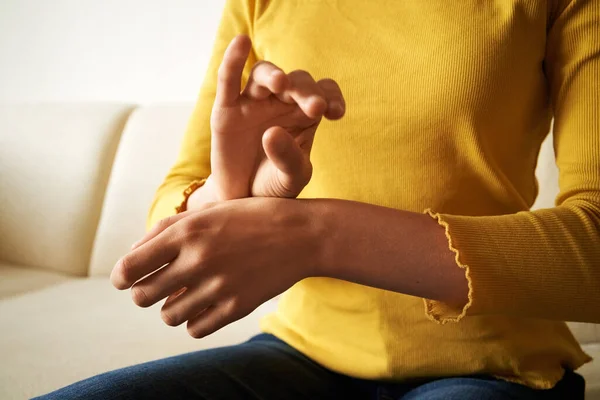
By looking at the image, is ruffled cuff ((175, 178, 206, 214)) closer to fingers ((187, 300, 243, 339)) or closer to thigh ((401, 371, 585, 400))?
fingers ((187, 300, 243, 339))

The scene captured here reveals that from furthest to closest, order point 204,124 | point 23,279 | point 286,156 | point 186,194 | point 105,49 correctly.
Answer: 1. point 105,49
2. point 23,279
3. point 204,124
4. point 186,194
5. point 286,156

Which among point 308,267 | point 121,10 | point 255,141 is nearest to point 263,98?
point 255,141

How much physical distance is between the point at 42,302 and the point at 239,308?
87 centimetres

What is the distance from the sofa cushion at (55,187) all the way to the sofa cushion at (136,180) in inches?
1.8

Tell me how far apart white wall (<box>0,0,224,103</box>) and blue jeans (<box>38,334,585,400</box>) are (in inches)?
44.6

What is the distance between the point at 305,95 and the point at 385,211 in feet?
0.46

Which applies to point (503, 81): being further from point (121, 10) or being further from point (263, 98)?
point (121, 10)

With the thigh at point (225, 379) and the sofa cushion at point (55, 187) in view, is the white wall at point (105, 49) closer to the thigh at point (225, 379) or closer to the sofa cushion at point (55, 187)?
the sofa cushion at point (55, 187)

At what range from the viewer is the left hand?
464 millimetres

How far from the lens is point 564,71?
2.00 ft

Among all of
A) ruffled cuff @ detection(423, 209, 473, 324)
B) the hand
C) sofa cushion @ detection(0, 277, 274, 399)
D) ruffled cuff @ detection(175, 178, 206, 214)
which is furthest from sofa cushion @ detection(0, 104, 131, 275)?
ruffled cuff @ detection(423, 209, 473, 324)

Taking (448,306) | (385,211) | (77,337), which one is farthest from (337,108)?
(77,337)

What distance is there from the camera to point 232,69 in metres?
0.45

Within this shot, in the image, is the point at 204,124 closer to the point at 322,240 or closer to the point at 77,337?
the point at 322,240
